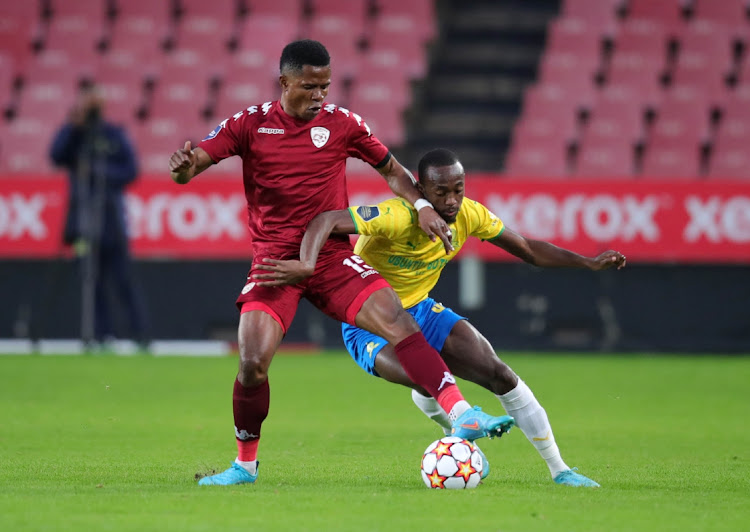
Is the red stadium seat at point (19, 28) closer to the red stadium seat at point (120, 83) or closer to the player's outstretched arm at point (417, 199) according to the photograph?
the red stadium seat at point (120, 83)

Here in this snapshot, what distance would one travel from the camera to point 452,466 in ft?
17.5

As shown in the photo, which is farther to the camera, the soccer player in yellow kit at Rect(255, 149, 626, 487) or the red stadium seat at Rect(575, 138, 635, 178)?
the red stadium seat at Rect(575, 138, 635, 178)

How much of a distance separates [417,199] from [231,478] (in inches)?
65.2

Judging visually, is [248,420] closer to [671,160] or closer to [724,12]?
[671,160]

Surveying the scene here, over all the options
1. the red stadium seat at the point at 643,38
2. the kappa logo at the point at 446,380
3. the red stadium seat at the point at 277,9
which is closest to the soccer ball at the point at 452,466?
the kappa logo at the point at 446,380

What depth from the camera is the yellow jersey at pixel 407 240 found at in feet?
19.6


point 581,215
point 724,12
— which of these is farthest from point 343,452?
point 724,12

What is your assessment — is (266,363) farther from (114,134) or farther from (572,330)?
(572,330)

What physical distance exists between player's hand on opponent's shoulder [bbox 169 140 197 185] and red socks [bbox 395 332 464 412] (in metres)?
1.30

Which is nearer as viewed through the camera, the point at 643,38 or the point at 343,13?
the point at 643,38

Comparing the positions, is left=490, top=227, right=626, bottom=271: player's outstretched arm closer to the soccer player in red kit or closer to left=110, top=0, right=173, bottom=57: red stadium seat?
the soccer player in red kit

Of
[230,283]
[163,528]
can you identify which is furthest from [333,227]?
[230,283]

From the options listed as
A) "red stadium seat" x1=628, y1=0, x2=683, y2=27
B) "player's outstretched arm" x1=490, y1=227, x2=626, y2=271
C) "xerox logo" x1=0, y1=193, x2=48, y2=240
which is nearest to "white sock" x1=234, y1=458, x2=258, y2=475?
"player's outstretched arm" x1=490, y1=227, x2=626, y2=271

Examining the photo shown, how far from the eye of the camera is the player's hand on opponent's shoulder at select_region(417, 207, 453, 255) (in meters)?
5.71
